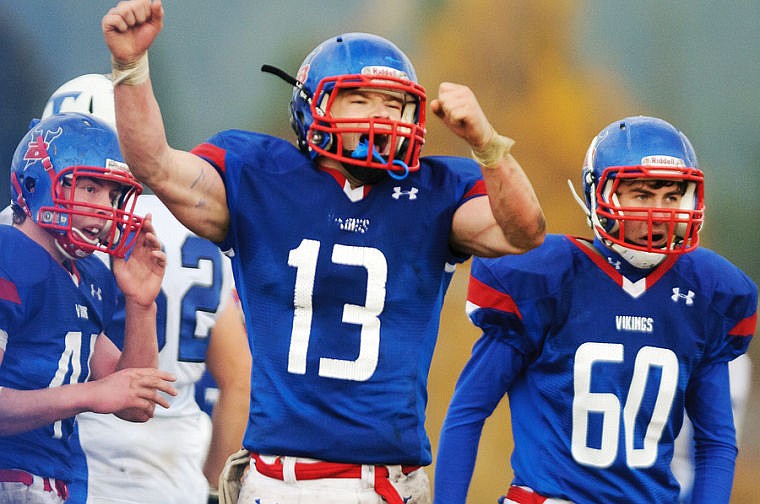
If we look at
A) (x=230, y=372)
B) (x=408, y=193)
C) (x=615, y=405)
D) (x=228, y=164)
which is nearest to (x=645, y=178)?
(x=615, y=405)

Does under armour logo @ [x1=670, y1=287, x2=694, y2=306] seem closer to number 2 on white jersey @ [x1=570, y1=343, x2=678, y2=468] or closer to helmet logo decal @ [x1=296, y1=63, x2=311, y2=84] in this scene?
number 2 on white jersey @ [x1=570, y1=343, x2=678, y2=468]

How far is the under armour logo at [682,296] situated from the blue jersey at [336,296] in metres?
0.65

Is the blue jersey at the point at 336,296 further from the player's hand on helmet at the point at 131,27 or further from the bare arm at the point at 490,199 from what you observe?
the player's hand on helmet at the point at 131,27

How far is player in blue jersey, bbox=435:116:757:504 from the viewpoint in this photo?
245cm

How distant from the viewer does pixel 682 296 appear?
255cm

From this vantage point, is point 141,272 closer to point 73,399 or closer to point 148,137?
point 73,399

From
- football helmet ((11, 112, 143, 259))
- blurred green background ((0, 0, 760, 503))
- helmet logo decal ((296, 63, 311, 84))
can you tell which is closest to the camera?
helmet logo decal ((296, 63, 311, 84))

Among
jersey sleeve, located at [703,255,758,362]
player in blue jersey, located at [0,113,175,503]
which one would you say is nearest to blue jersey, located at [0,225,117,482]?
player in blue jersey, located at [0,113,175,503]

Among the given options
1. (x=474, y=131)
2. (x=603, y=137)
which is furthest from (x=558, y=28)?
(x=474, y=131)

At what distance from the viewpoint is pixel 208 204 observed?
2.06 meters

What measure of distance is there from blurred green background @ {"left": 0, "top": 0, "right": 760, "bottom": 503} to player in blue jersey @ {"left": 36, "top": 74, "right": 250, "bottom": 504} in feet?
0.69

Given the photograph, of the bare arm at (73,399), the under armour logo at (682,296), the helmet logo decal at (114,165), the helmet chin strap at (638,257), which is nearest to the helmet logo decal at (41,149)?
the helmet logo decal at (114,165)

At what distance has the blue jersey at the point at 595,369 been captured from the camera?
2447 mm

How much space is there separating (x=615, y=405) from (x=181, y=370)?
1465 millimetres
